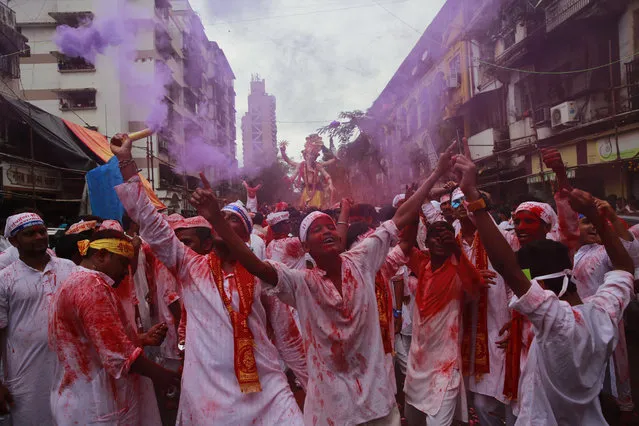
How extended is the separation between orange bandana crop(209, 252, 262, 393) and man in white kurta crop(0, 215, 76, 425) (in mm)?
1546

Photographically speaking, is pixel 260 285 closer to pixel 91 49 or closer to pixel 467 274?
pixel 467 274

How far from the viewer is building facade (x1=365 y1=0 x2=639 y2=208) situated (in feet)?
49.9

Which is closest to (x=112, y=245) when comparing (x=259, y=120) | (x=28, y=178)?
(x=28, y=178)

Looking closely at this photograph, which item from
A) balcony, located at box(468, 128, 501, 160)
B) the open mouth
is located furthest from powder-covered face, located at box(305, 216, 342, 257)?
balcony, located at box(468, 128, 501, 160)

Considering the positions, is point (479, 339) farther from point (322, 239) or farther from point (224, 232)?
point (224, 232)

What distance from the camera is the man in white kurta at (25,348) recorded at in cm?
369

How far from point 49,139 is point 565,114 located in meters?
16.3

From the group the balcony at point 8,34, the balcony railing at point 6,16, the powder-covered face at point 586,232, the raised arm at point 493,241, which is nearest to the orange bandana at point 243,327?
the raised arm at point 493,241

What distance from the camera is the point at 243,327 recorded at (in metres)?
3.08

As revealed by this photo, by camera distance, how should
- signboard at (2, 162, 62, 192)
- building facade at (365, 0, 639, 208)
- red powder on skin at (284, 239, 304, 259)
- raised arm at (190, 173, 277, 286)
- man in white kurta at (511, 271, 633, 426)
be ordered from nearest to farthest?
man in white kurta at (511, 271, 633, 426)
raised arm at (190, 173, 277, 286)
red powder on skin at (284, 239, 304, 259)
signboard at (2, 162, 62, 192)
building facade at (365, 0, 639, 208)

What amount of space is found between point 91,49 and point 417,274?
62.2 feet

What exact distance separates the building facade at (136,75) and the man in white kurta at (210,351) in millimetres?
15644

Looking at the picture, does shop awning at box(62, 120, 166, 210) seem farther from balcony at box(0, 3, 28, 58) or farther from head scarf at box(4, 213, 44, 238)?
head scarf at box(4, 213, 44, 238)

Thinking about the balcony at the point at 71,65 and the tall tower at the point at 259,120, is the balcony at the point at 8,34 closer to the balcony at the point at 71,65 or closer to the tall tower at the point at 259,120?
the balcony at the point at 71,65
